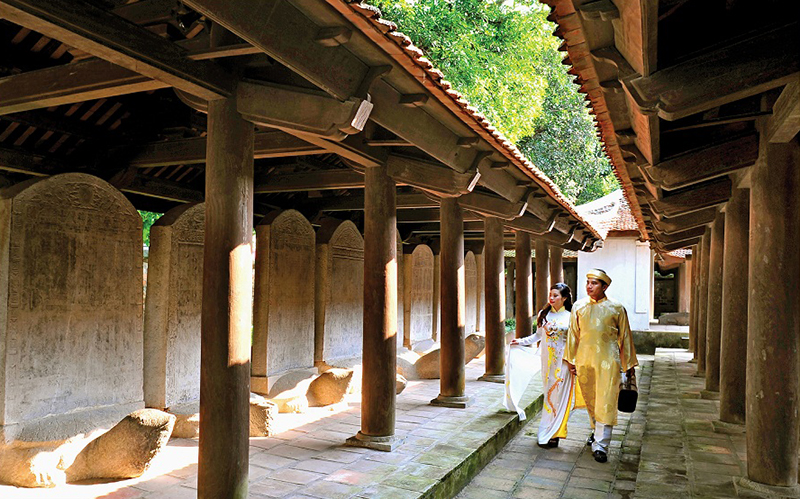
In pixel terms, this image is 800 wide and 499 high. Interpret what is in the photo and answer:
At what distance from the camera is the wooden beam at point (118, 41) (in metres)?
3.17

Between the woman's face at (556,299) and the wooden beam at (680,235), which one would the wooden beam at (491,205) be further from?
the wooden beam at (680,235)

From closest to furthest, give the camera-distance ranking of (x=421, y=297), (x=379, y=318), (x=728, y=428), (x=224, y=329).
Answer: (x=224, y=329) → (x=379, y=318) → (x=728, y=428) → (x=421, y=297)

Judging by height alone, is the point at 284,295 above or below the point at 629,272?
below

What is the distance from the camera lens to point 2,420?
5457 millimetres

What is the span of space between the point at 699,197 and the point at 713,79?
4386mm

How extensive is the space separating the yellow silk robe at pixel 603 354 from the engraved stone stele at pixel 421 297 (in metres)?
7.91

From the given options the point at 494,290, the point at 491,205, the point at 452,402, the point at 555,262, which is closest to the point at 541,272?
the point at 555,262

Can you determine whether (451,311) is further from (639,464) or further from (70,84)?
(70,84)

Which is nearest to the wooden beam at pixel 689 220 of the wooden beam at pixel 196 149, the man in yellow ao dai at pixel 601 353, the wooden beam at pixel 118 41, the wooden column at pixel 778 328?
the man in yellow ao dai at pixel 601 353

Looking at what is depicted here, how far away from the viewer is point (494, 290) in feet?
33.2


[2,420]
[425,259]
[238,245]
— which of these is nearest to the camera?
[238,245]

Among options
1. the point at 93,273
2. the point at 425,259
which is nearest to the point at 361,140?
the point at 93,273

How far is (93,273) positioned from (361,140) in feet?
9.74

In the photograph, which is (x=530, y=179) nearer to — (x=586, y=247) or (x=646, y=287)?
(x=586, y=247)
